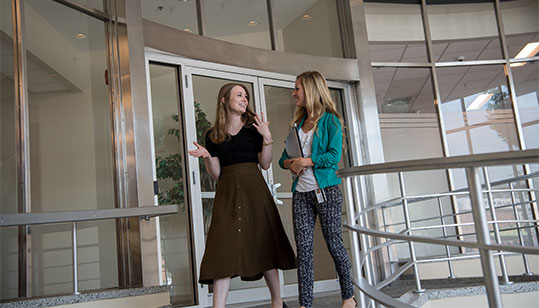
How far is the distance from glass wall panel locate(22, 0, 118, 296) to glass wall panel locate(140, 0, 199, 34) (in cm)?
47

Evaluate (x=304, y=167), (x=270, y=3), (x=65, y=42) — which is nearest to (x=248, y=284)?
(x=304, y=167)

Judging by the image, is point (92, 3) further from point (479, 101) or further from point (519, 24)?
point (519, 24)

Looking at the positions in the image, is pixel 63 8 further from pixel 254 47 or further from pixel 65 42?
pixel 254 47

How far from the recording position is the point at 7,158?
3.07 m

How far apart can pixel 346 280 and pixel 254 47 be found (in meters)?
2.79

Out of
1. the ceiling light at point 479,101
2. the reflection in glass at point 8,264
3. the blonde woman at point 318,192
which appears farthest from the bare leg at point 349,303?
the ceiling light at point 479,101

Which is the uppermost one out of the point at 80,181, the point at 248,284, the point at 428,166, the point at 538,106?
the point at 538,106

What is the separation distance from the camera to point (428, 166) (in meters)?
1.43

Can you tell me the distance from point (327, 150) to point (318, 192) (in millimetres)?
226

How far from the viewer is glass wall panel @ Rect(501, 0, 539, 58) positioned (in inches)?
253

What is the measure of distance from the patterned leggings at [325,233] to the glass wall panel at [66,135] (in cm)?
166

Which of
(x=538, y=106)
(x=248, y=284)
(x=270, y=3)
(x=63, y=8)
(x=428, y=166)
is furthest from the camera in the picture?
(x=538, y=106)

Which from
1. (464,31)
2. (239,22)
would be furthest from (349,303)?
(464,31)

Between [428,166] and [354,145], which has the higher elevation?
[354,145]
